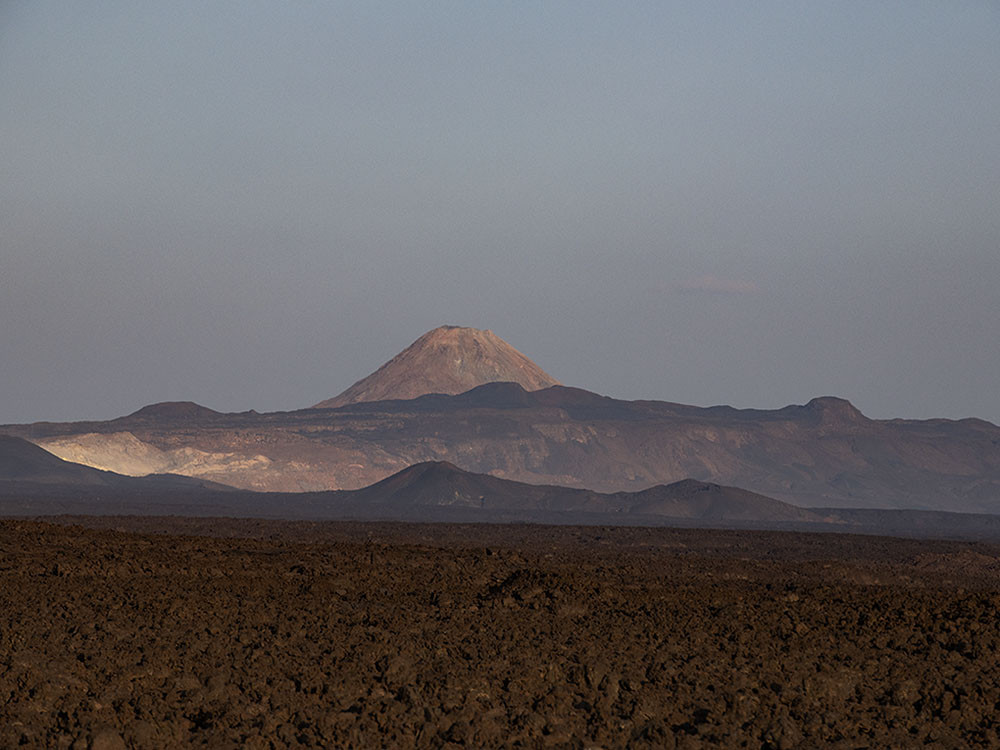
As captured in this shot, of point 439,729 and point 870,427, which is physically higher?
point 870,427

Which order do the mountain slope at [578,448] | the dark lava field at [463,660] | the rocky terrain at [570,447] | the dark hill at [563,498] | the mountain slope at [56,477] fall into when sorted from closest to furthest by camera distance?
1. the dark lava field at [463,660]
2. the dark hill at [563,498]
3. the mountain slope at [56,477]
4. the rocky terrain at [570,447]
5. the mountain slope at [578,448]

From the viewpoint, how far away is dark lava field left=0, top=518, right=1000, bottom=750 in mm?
10938

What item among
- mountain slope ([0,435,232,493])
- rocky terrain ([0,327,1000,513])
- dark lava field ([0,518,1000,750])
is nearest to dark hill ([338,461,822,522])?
mountain slope ([0,435,232,493])

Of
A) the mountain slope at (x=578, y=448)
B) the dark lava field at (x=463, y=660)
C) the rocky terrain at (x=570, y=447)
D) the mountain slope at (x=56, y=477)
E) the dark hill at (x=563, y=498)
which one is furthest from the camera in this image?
the mountain slope at (x=578, y=448)

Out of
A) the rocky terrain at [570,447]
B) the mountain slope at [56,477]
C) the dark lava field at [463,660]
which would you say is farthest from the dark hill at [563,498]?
the dark lava field at [463,660]

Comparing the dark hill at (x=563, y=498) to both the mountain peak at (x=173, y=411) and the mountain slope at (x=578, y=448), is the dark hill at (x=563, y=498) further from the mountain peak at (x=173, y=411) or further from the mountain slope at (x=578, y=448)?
the mountain peak at (x=173, y=411)

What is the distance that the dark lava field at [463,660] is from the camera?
1094cm

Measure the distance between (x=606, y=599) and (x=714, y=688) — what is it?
5728 millimetres

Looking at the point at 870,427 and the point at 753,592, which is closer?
the point at 753,592

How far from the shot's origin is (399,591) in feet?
61.5

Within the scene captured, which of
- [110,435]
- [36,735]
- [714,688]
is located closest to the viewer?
[36,735]

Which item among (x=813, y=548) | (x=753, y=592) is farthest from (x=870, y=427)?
(x=753, y=592)

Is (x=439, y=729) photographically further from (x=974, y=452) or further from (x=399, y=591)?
(x=974, y=452)

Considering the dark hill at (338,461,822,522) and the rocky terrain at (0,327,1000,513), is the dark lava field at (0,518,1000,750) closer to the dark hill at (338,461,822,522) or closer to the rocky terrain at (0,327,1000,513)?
the dark hill at (338,461,822,522)
